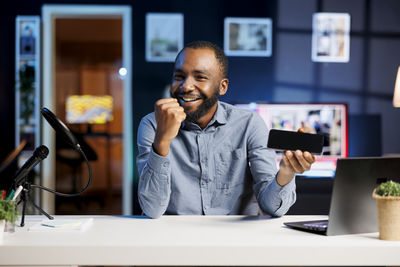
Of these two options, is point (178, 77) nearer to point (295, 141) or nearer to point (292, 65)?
point (295, 141)

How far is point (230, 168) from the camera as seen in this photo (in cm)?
181

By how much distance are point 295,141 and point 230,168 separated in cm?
52

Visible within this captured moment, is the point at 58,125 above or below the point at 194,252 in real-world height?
above

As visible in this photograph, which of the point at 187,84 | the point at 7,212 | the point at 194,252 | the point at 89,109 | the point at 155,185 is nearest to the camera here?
the point at 194,252

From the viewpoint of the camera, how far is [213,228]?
1.36 m

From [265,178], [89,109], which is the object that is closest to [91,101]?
[89,109]

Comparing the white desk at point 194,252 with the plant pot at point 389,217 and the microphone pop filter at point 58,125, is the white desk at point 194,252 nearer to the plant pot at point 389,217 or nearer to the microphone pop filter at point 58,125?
the plant pot at point 389,217

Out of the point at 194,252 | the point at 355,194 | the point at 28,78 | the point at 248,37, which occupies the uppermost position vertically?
the point at 248,37

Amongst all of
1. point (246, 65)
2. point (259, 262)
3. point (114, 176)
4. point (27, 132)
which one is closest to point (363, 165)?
point (259, 262)

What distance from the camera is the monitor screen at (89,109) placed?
304 inches

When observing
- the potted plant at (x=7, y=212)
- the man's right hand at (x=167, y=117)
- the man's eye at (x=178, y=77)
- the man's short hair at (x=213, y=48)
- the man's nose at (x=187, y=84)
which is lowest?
the potted plant at (x=7, y=212)

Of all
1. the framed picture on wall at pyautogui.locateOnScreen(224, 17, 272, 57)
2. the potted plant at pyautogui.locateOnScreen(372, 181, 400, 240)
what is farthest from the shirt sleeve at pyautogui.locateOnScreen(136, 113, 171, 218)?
the framed picture on wall at pyautogui.locateOnScreen(224, 17, 272, 57)

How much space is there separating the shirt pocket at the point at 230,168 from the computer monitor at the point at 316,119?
2.43 metres

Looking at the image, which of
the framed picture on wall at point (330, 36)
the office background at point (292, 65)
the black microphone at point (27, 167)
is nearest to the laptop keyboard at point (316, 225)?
the black microphone at point (27, 167)
